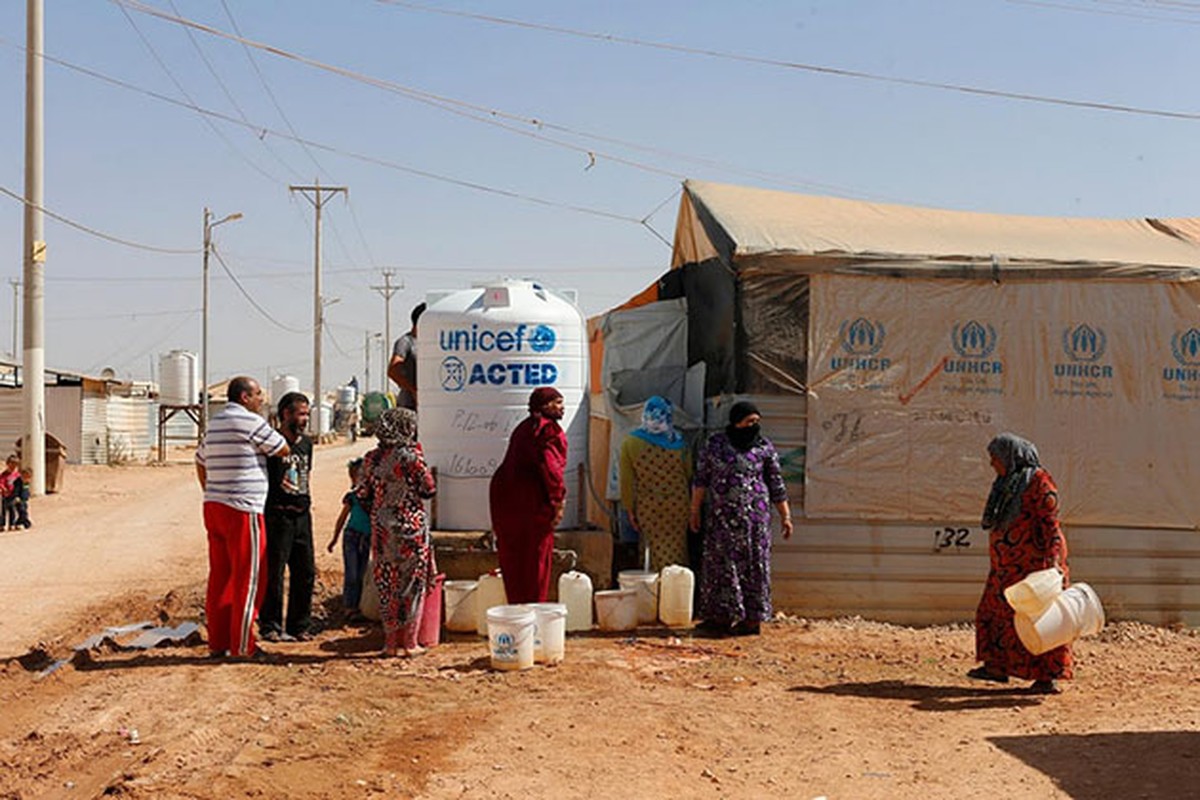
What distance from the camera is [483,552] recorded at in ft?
27.3

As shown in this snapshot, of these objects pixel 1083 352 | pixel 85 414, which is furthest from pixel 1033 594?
pixel 85 414

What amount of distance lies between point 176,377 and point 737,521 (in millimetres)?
28368

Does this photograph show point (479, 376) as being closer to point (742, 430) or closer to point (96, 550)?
point (742, 430)

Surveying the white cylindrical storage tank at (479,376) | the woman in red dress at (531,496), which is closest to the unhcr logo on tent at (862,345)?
the white cylindrical storage tank at (479,376)

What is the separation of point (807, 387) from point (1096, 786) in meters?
4.35

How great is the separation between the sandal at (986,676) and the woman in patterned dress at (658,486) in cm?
226

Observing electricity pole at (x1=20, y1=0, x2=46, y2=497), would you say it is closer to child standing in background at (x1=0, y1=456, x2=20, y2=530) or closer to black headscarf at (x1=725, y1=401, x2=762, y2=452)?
child standing in background at (x1=0, y1=456, x2=20, y2=530)

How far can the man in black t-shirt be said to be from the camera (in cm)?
736

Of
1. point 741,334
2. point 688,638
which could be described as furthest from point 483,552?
point 741,334

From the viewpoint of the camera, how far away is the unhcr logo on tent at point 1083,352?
903cm

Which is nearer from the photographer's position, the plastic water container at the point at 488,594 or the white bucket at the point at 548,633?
the white bucket at the point at 548,633

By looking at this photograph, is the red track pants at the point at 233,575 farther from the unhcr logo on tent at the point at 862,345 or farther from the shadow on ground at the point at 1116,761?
the unhcr logo on tent at the point at 862,345

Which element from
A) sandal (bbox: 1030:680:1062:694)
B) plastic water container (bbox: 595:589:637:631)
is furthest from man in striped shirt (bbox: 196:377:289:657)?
sandal (bbox: 1030:680:1062:694)

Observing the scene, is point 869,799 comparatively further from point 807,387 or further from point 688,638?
point 807,387
